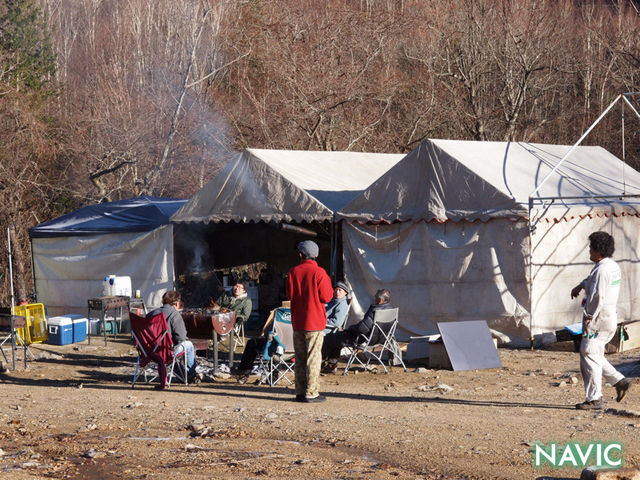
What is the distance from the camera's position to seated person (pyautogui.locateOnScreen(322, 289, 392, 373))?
32.4 ft

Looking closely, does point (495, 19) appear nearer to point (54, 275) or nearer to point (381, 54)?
point (381, 54)

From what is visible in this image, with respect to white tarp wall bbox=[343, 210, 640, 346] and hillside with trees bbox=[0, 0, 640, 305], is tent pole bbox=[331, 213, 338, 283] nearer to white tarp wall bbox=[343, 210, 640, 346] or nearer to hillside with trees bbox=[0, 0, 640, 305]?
white tarp wall bbox=[343, 210, 640, 346]

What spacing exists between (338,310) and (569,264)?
12.5 feet

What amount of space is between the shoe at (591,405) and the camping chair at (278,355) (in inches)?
122

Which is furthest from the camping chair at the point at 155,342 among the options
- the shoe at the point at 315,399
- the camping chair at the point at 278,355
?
the shoe at the point at 315,399

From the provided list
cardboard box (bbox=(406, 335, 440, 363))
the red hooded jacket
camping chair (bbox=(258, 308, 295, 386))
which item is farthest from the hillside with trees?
the red hooded jacket

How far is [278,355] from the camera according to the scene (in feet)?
30.5

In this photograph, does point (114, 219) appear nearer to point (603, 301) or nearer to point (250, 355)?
point (250, 355)

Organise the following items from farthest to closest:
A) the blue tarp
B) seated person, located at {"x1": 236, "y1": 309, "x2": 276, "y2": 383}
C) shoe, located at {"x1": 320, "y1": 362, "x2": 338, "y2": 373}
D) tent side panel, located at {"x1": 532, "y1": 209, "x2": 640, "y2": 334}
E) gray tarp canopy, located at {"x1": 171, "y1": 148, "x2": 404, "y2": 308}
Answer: the blue tarp
gray tarp canopy, located at {"x1": 171, "y1": 148, "x2": 404, "y2": 308}
tent side panel, located at {"x1": 532, "y1": 209, "x2": 640, "y2": 334}
shoe, located at {"x1": 320, "y1": 362, "x2": 338, "y2": 373}
seated person, located at {"x1": 236, "y1": 309, "x2": 276, "y2": 383}

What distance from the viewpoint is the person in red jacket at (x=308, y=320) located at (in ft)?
26.1

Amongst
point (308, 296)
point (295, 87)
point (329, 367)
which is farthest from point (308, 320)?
point (295, 87)

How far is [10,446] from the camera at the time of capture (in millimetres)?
6352

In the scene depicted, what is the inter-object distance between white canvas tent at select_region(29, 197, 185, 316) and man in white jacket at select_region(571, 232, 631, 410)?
861 centimetres

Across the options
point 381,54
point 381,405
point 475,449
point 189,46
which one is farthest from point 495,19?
point 475,449
